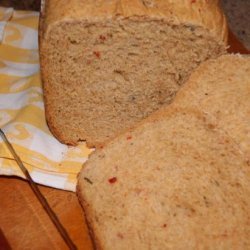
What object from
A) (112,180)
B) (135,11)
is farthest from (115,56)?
(112,180)

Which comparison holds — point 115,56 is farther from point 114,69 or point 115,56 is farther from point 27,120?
point 27,120

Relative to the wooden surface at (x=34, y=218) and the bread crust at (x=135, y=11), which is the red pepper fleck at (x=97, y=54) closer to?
the bread crust at (x=135, y=11)

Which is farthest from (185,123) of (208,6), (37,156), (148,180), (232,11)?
(232,11)

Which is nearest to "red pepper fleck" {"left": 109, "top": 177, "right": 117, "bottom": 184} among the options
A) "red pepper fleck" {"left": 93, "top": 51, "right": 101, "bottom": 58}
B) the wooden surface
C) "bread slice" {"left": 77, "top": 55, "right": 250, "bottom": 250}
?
"bread slice" {"left": 77, "top": 55, "right": 250, "bottom": 250}

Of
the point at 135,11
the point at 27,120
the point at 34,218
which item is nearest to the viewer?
the point at 135,11

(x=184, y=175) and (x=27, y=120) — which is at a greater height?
(x=184, y=175)

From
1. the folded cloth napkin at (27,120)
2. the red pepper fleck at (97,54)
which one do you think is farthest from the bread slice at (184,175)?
the red pepper fleck at (97,54)

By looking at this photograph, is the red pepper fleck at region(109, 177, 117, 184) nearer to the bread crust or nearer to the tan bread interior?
the tan bread interior
